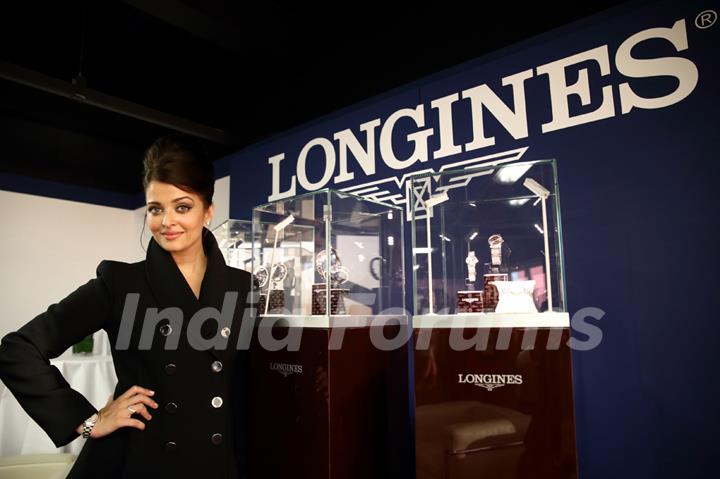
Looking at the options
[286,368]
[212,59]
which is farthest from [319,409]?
[212,59]

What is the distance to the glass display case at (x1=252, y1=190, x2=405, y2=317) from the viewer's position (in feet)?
6.68

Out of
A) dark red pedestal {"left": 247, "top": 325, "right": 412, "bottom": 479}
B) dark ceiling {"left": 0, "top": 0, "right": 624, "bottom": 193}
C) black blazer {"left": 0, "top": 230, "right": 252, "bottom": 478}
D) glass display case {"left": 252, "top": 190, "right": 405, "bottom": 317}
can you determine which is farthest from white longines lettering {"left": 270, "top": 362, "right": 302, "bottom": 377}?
dark ceiling {"left": 0, "top": 0, "right": 624, "bottom": 193}

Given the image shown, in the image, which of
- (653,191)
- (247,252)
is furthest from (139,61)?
(653,191)

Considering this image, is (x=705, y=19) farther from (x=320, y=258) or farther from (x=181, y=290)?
(x=181, y=290)

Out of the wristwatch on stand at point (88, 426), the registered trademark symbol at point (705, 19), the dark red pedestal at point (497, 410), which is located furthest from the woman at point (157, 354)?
the registered trademark symbol at point (705, 19)

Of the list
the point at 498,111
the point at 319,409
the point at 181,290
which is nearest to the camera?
the point at 181,290

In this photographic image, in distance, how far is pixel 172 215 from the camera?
1569 mm

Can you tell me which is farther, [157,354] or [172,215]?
[172,215]

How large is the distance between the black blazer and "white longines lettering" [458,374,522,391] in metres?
0.80

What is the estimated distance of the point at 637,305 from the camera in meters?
2.24

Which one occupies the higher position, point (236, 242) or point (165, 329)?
point (236, 242)

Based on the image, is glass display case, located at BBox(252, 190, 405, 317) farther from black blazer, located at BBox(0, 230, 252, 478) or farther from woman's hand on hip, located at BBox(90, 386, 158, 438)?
woman's hand on hip, located at BBox(90, 386, 158, 438)

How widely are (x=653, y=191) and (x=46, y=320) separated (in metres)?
2.45

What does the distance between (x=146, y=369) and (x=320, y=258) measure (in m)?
0.83
